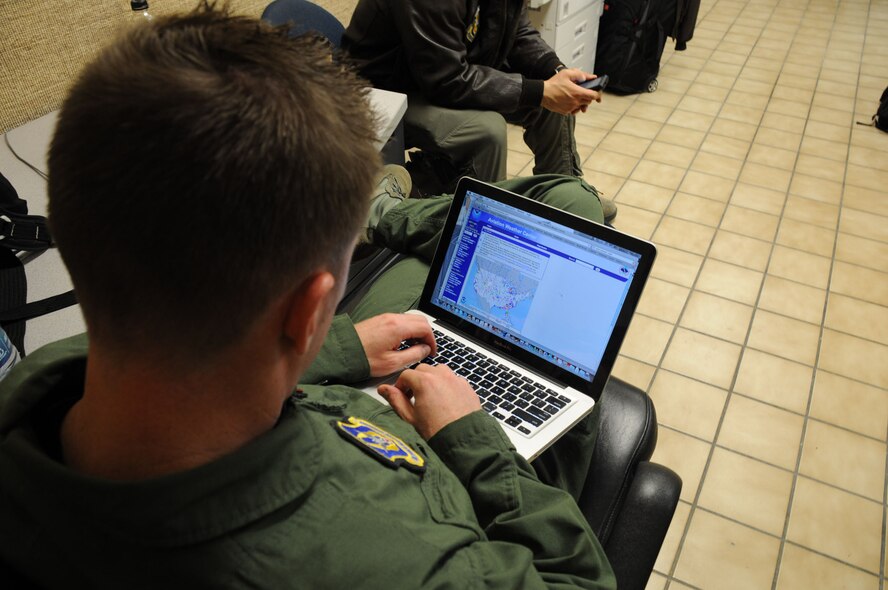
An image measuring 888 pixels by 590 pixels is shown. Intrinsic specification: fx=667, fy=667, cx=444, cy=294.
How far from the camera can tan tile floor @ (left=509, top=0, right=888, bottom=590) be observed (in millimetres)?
1706

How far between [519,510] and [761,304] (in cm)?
196

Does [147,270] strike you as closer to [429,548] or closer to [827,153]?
[429,548]

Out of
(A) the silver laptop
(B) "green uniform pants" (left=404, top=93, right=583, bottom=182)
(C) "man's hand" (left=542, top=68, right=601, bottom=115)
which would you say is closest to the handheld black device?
(C) "man's hand" (left=542, top=68, right=601, bottom=115)

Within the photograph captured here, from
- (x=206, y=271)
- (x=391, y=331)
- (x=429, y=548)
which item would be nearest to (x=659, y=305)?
(x=391, y=331)

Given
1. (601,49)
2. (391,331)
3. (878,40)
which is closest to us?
(391,331)

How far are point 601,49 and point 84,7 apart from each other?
9.03ft

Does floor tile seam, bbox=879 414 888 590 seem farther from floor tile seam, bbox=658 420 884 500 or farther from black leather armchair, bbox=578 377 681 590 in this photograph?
black leather armchair, bbox=578 377 681 590

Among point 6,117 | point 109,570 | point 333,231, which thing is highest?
point 333,231

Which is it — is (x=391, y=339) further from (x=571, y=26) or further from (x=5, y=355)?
(x=571, y=26)

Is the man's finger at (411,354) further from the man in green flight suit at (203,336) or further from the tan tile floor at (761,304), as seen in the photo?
the tan tile floor at (761,304)

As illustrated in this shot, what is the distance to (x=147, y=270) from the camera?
46 centimetres

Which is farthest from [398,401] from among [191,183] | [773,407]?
[773,407]

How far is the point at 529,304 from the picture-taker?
3.51ft

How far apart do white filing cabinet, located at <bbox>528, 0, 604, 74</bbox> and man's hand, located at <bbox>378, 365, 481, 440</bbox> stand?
256cm
